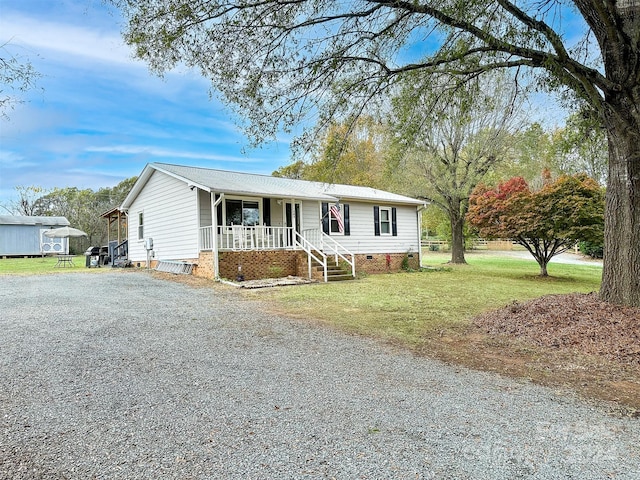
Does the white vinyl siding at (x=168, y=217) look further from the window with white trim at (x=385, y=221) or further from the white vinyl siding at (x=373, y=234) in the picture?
the window with white trim at (x=385, y=221)

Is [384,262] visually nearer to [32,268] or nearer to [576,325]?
[576,325]

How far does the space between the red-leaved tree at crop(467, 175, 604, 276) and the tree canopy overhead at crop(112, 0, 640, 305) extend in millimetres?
7423

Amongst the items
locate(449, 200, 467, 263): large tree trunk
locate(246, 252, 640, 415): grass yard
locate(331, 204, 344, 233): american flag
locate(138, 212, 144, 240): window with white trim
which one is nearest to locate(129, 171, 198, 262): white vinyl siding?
locate(138, 212, 144, 240): window with white trim

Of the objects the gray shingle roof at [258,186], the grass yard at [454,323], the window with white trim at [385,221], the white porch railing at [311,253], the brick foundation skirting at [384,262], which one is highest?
the gray shingle roof at [258,186]

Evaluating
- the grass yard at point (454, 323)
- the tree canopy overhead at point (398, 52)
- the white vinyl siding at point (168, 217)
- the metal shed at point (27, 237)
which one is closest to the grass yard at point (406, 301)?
the grass yard at point (454, 323)

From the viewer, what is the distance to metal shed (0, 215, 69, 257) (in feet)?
92.6

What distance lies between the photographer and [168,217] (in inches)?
614

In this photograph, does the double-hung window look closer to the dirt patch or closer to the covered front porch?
the covered front porch

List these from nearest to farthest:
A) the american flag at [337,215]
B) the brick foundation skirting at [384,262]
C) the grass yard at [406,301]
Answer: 1. the grass yard at [406,301]
2. the american flag at [337,215]
3. the brick foundation skirting at [384,262]

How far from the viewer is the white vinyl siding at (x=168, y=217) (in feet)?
46.6

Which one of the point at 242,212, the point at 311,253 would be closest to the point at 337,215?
the point at 311,253

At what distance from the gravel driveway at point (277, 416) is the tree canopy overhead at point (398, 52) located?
4.02 metres

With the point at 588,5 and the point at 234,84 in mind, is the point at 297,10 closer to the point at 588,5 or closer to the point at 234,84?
the point at 234,84

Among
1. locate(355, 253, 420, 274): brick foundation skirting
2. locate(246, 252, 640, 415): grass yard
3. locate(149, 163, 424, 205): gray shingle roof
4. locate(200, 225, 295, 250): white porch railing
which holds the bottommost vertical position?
locate(246, 252, 640, 415): grass yard
